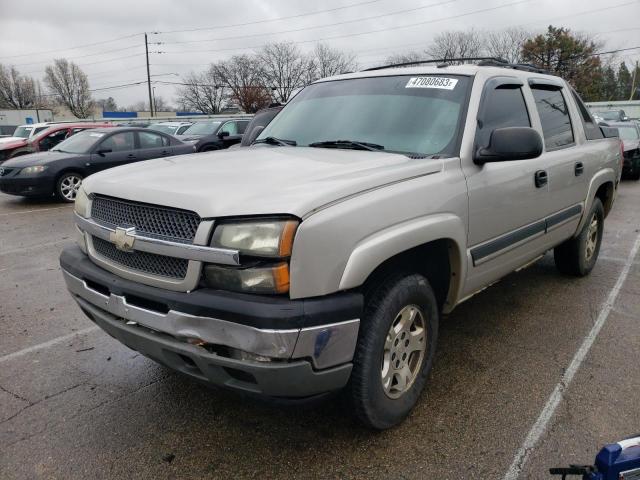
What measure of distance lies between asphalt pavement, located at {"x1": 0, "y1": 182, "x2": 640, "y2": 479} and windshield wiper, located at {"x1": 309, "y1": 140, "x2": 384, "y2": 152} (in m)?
1.47


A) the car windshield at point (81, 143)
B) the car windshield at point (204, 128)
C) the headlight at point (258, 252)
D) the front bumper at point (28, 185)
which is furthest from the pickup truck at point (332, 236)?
the car windshield at point (204, 128)

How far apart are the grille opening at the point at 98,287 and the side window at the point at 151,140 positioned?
365 inches

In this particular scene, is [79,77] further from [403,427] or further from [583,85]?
[403,427]

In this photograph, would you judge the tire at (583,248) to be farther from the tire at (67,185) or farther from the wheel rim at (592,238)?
the tire at (67,185)

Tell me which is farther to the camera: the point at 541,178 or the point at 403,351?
the point at 541,178

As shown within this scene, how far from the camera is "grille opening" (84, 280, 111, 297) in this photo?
99.0 inches

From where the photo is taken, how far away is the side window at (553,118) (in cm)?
388

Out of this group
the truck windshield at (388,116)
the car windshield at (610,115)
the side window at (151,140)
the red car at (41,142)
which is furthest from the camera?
the car windshield at (610,115)

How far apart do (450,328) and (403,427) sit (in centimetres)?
145

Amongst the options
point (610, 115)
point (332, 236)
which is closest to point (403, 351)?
point (332, 236)

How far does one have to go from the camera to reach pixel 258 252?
2.03 m

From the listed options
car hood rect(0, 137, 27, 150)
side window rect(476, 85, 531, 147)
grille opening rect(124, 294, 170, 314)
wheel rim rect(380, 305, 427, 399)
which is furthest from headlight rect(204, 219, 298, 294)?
car hood rect(0, 137, 27, 150)

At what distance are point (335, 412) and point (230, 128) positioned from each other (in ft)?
48.3

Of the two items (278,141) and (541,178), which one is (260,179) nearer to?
(278,141)
